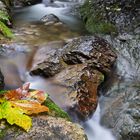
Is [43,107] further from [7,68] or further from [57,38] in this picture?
[57,38]

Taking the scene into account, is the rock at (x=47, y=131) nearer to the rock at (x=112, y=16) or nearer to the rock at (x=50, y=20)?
the rock at (x=112, y=16)

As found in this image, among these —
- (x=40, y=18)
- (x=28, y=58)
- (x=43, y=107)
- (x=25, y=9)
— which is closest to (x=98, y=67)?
(x=28, y=58)

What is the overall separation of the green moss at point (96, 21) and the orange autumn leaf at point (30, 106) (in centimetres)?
486

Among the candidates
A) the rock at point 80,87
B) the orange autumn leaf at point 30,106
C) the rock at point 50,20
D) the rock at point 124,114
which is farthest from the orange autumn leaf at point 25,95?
the rock at point 50,20

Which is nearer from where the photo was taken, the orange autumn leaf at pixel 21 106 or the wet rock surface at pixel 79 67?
the orange autumn leaf at pixel 21 106

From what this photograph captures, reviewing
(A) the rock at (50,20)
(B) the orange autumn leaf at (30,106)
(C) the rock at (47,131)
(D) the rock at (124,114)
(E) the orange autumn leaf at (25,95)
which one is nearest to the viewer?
(C) the rock at (47,131)

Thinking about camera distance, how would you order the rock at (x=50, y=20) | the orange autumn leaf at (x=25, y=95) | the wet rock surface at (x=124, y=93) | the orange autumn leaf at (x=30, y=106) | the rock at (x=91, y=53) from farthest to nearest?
the rock at (x=50, y=20) < the rock at (x=91, y=53) < the wet rock surface at (x=124, y=93) < the orange autumn leaf at (x=25, y=95) < the orange autumn leaf at (x=30, y=106)

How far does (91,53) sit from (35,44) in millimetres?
1470

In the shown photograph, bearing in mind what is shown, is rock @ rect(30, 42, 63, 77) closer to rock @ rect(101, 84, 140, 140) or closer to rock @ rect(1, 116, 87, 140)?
rock @ rect(101, 84, 140, 140)

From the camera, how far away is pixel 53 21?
9.20m

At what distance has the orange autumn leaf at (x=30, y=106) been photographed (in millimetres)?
3655

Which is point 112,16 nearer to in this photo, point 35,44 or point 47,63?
point 35,44

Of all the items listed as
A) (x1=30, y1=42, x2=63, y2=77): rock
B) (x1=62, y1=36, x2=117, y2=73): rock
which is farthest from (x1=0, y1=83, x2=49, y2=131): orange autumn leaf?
(x1=62, y1=36, x2=117, y2=73): rock

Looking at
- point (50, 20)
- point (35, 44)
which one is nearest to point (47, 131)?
point (35, 44)
